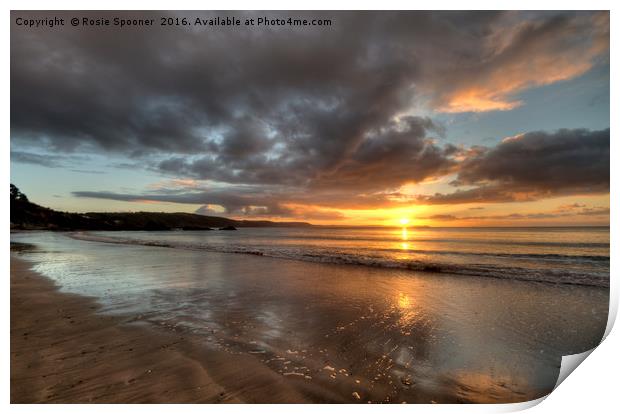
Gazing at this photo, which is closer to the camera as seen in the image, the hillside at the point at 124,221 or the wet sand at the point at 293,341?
the wet sand at the point at 293,341

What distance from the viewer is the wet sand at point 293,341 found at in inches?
93.2

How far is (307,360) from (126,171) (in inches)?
207

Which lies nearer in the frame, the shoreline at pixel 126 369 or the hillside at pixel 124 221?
the shoreline at pixel 126 369

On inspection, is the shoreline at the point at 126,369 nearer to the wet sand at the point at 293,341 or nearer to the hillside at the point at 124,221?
the wet sand at the point at 293,341

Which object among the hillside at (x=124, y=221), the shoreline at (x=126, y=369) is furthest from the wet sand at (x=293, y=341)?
the hillside at (x=124, y=221)

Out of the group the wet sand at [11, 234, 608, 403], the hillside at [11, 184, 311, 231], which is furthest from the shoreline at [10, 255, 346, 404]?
the hillside at [11, 184, 311, 231]

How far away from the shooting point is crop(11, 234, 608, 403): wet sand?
2.37 m

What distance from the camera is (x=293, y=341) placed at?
10.2ft

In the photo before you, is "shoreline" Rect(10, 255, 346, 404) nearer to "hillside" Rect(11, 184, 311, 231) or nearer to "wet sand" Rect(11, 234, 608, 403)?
"wet sand" Rect(11, 234, 608, 403)

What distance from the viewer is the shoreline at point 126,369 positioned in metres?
2.31

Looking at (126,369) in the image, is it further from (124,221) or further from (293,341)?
(124,221)

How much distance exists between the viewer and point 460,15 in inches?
154
